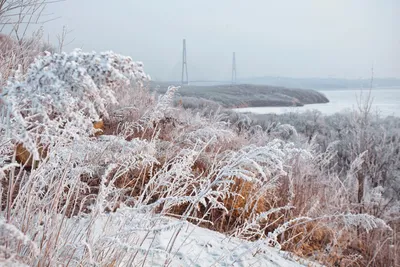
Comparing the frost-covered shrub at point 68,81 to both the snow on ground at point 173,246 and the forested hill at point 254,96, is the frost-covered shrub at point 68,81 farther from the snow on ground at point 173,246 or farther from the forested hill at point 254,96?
the forested hill at point 254,96

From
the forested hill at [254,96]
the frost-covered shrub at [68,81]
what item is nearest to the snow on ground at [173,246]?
the frost-covered shrub at [68,81]

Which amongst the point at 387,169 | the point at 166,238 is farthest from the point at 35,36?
the point at 387,169

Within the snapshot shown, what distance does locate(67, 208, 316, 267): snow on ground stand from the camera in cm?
181

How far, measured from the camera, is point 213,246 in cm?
280

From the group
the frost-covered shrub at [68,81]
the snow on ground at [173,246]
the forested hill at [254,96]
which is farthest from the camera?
the forested hill at [254,96]

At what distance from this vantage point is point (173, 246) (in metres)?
2.61

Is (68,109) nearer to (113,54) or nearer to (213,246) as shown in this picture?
(113,54)

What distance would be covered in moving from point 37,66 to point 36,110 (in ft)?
0.51

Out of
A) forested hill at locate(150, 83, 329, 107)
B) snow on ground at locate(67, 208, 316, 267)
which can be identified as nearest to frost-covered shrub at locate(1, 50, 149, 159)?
snow on ground at locate(67, 208, 316, 267)

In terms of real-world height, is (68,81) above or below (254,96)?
above

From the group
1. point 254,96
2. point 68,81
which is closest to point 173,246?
point 68,81

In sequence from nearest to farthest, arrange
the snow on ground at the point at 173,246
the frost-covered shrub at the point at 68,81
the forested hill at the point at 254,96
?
1. the frost-covered shrub at the point at 68,81
2. the snow on ground at the point at 173,246
3. the forested hill at the point at 254,96

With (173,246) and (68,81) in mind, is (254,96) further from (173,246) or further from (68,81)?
(68,81)

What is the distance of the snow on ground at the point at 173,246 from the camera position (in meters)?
1.81
